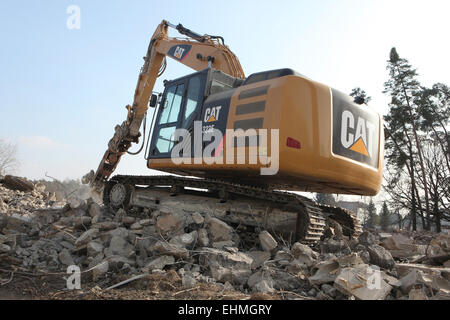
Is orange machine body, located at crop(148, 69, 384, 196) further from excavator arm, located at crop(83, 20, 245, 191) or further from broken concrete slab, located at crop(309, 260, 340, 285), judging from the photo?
excavator arm, located at crop(83, 20, 245, 191)

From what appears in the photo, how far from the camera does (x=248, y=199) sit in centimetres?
550

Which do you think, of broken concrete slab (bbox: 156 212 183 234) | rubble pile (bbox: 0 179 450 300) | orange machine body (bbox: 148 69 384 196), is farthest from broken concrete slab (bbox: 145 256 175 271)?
orange machine body (bbox: 148 69 384 196)

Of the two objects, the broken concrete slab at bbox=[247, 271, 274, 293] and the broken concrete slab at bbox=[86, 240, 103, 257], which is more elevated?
the broken concrete slab at bbox=[86, 240, 103, 257]

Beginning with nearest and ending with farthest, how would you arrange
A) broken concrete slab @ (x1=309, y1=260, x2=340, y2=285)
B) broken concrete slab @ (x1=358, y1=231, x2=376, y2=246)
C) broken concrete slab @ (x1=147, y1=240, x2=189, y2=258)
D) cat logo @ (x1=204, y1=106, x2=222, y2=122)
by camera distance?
broken concrete slab @ (x1=309, y1=260, x2=340, y2=285) → broken concrete slab @ (x1=147, y1=240, x2=189, y2=258) → cat logo @ (x1=204, y1=106, x2=222, y2=122) → broken concrete slab @ (x1=358, y1=231, x2=376, y2=246)

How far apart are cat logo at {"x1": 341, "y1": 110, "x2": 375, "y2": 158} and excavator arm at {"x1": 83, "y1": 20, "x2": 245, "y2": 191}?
320 centimetres

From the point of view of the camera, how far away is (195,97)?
5965 millimetres

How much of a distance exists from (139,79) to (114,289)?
261 inches

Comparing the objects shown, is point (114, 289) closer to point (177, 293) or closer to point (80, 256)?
point (177, 293)

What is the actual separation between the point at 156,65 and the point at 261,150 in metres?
5.23

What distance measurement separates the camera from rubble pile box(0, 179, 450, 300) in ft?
10.4

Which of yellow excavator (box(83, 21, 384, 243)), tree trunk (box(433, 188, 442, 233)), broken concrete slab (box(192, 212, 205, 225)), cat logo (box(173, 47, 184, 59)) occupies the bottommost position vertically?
tree trunk (box(433, 188, 442, 233))

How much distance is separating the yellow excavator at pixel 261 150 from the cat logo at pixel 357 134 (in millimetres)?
15

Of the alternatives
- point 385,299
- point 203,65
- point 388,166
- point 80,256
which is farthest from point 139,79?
point 388,166

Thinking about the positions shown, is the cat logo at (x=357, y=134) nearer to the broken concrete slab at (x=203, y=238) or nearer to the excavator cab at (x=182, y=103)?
the excavator cab at (x=182, y=103)
